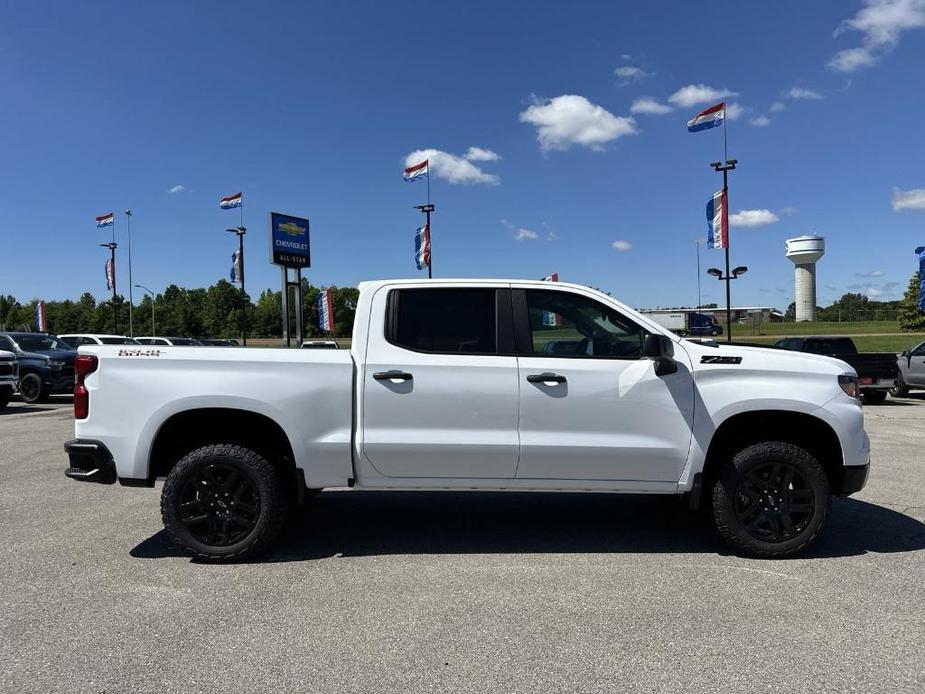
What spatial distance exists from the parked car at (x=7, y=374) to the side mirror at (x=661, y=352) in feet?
47.1

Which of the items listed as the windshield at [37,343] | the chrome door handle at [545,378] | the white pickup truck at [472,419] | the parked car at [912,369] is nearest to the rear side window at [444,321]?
the white pickup truck at [472,419]

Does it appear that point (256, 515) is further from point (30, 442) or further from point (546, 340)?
point (30, 442)

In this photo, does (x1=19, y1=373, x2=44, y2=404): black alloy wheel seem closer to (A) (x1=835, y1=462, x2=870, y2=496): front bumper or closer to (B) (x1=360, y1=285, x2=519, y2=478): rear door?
(B) (x1=360, y1=285, x2=519, y2=478): rear door

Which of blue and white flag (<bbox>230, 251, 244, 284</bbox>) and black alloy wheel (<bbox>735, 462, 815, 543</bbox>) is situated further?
blue and white flag (<bbox>230, 251, 244, 284</bbox>)

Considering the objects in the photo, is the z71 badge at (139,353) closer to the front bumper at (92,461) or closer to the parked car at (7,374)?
the front bumper at (92,461)

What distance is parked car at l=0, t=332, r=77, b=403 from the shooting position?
54.3ft

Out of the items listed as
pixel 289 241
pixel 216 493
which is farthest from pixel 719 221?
pixel 216 493

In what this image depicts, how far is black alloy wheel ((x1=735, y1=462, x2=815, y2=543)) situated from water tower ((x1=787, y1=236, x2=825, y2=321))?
12547 centimetres

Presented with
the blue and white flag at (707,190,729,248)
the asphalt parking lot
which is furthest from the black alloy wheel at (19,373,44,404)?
the blue and white flag at (707,190,729,248)

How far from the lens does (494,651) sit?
3.29m

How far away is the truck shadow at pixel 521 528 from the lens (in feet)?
15.9

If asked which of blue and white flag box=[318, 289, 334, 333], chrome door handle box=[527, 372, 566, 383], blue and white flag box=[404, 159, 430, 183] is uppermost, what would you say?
blue and white flag box=[404, 159, 430, 183]

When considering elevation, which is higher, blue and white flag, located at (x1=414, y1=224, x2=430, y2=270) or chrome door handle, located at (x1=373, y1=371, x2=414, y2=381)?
blue and white flag, located at (x1=414, y1=224, x2=430, y2=270)

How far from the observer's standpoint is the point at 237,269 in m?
42.6
